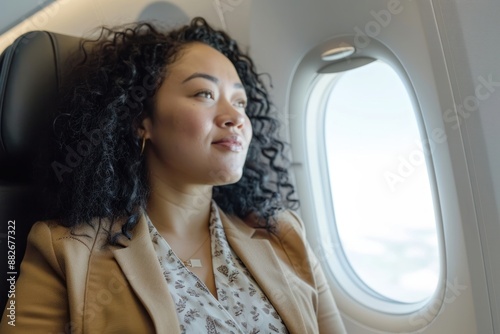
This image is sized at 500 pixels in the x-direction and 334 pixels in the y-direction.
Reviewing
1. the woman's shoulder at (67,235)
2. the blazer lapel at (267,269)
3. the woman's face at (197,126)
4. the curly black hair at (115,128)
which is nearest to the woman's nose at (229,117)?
the woman's face at (197,126)

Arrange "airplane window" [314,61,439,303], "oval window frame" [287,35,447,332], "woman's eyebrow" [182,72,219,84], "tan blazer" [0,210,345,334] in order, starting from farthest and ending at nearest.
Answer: "airplane window" [314,61,439,303], "oval window frame" [287,35,447,332], "woman's eyebrow" [182,72,219,84], "tan blazer" [0,210,345,334]

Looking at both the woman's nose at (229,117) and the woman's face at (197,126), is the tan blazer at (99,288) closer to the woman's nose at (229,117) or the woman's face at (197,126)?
the woman's face at (197,126)

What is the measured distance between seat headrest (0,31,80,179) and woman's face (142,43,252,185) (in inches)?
12.0

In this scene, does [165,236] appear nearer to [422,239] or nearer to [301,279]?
[301,279]

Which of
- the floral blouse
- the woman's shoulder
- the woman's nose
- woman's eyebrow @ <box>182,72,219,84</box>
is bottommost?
the floral blouse

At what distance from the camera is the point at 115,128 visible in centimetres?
155

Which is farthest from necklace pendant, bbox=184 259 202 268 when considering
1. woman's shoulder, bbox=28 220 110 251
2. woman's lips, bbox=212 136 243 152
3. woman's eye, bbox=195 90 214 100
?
woman's eye, bbox=195 90 214 100

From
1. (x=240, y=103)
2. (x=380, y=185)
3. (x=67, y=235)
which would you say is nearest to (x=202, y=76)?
(x=240, y=103)

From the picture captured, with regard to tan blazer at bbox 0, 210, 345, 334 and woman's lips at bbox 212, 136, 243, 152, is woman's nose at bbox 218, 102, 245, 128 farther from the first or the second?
tan blazer at bbox 0, 210, 345, 334

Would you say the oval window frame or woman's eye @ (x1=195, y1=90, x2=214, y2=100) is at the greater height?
woman's eye @ (x1=195, y1=90, x2=214, y2=100)

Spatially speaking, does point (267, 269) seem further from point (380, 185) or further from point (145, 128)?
point (380, 185)

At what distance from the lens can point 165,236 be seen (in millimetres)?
1535

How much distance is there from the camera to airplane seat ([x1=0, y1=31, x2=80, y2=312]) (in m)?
1.44

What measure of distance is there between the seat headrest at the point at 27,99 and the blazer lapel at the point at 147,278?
381 mm
